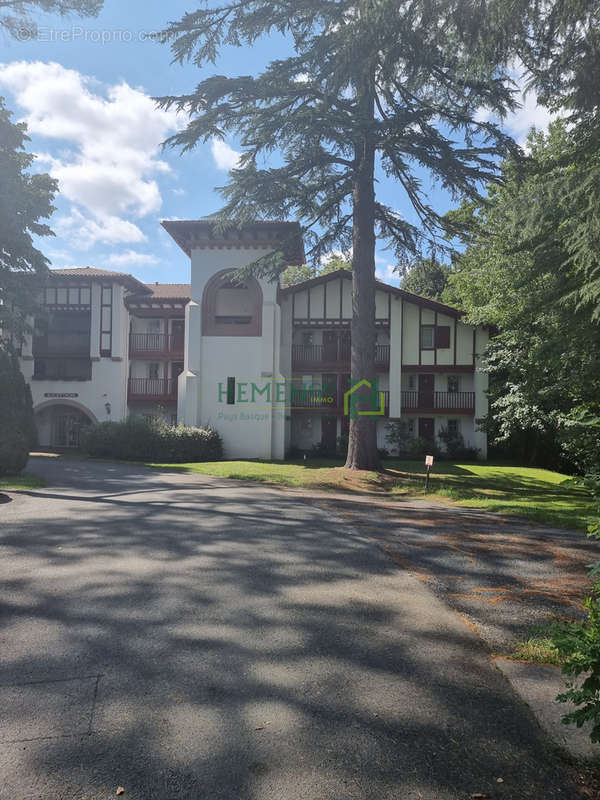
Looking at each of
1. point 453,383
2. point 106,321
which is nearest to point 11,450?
point 106,321

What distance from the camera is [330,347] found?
89.9 feet

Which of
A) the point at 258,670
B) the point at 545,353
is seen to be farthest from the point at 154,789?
the point at 545,353

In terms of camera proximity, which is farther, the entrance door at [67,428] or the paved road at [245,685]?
the entrance door at [67,428]

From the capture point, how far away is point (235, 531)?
301 inches

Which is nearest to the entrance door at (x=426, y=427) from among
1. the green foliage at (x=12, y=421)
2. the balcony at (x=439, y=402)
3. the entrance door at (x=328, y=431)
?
the balcony at (x=439, y=402)

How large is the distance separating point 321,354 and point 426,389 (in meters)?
6.77

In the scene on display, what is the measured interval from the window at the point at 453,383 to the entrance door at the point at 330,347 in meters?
7.23

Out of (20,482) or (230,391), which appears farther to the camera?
(230,391)

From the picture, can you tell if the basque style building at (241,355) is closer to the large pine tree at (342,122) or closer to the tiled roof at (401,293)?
the tiled roof at (401,293)

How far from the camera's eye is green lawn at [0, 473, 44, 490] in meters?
12.4

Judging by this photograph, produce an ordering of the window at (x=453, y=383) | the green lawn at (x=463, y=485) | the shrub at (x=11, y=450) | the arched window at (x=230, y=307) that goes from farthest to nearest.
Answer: the window at (x=453, y=383) < the arched window at (x=230, y=307) < the shrub at (x=11, y=450) < the green lawn at (x=463, y=485)

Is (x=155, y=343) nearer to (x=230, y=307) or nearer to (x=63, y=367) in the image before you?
(x=63, y=367)

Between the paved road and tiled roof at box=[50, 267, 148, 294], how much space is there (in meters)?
23.9

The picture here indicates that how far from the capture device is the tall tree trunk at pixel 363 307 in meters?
17.2
